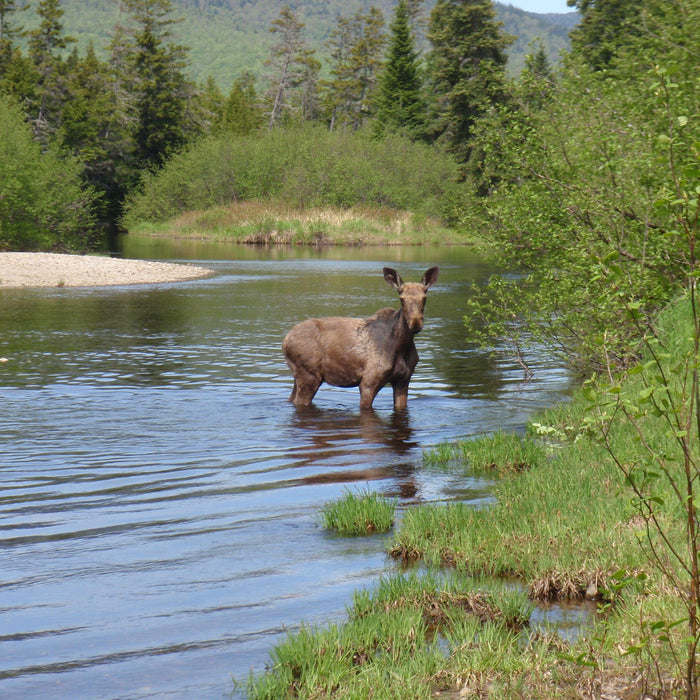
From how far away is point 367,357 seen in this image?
1417cm

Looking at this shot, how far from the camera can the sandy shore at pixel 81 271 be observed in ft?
124

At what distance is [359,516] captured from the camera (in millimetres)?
8086

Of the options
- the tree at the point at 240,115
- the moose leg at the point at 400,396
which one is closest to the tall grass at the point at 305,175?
the tree at the point at 240,115

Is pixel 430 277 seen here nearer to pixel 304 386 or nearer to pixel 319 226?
pixel 304 386

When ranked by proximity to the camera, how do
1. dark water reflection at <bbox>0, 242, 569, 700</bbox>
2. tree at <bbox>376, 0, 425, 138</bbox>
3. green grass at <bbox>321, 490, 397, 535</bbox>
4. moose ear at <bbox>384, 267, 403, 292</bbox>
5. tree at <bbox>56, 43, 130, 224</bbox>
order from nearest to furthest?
dark water reflection at <bbox>0, 242, 569, 700</bbox> < green grass at <bbox>321, 490, 397, 535</bbox> < moose ear at <bbox>384, 267, 403, 292</bbox> < tree at <bbox>56, 43, 130, 224</bbox> < tree at <bbox>376, 0, 425, 138</bbox>

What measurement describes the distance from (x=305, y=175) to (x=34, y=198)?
89.2ft

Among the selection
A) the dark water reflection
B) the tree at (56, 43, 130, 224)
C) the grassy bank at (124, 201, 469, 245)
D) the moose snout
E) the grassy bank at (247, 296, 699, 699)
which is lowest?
the dark water reflection

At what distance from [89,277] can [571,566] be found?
35.5 metres

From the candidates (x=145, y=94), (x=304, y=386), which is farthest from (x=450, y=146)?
(x=304, y=386)

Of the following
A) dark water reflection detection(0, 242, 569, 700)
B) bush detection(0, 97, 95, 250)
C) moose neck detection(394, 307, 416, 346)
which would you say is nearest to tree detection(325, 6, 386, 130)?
bush detection(0, 97, 95, 250)

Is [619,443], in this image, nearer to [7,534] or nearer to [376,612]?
[376,612]

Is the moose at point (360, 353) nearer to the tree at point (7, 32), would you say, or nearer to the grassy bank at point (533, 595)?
the grassy bank at point (533, 595)

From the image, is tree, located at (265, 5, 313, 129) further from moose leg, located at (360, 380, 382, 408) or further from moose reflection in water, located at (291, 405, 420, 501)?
moose reflection in water, located at (291, 405, 420, 501)

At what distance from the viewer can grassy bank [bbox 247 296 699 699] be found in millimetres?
4648
